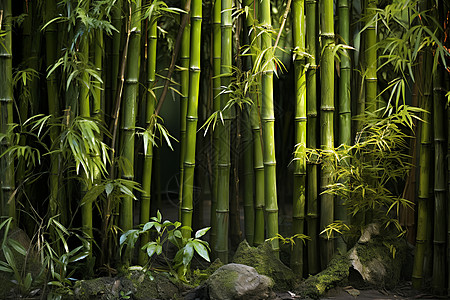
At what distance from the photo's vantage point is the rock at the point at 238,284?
7.90ft

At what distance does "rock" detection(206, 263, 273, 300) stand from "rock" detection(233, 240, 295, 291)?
7.6 inches

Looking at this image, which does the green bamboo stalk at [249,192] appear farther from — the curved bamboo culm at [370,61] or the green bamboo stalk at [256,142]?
the curved bamboo culm at [370,61]

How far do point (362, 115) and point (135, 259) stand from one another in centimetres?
149

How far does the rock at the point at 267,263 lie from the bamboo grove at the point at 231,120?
0.26 ft

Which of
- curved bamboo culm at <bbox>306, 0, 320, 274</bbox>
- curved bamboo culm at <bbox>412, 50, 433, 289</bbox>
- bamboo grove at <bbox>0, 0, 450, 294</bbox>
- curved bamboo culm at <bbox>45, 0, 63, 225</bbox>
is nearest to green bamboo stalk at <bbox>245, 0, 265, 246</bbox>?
bamboo grove at <bbox>0, 0, 450, 294</bbox>

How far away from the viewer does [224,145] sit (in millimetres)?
2873

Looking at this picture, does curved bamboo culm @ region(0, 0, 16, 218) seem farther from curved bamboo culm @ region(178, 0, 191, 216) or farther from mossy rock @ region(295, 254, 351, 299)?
mossy rock @ region(295, 254, 351, 299)

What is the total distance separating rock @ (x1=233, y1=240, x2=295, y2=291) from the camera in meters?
2.73

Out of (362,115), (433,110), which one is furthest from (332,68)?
(433,110)

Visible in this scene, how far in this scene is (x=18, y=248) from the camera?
98.7 inches

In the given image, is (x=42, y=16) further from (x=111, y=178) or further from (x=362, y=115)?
(x=362, y=115)

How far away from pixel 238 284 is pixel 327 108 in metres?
0.98

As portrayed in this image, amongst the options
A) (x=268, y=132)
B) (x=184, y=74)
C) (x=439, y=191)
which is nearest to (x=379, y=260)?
(x=439, y=191)

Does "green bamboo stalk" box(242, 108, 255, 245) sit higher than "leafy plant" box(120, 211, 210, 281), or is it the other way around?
"green bamboo stalk" box(242, 108, 255, 245)
